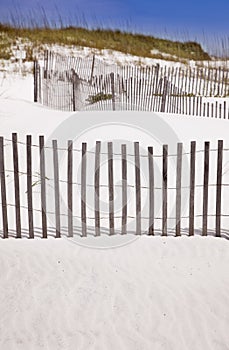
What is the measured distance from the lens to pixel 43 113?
39.7 feet

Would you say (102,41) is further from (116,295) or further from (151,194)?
(116,295)

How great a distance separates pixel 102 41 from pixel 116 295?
30147 millimetres

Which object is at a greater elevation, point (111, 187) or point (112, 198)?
point (111, 187)

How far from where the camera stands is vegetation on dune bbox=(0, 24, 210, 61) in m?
27.0

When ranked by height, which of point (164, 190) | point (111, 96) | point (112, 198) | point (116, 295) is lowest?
point (116, 295)

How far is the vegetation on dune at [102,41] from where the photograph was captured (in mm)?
27008

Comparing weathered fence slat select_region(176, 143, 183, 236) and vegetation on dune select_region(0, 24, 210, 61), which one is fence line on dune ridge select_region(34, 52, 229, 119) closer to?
vegetation on dune select_region(0, 24, 210, 61)

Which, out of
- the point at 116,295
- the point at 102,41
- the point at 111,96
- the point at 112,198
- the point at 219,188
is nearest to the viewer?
the point at 116,295

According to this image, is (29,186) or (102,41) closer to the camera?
(29,186)

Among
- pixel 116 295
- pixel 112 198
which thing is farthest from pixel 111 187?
pixel 116 295

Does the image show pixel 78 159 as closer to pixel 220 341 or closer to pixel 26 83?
pixel 220 341

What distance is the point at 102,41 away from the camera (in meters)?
32.4

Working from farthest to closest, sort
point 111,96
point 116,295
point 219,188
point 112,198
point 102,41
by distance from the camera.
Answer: point 102,41, point 111,96, point 112,198, point 219,188, point 116,295

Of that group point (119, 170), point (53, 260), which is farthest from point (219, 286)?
point (119, 170)
